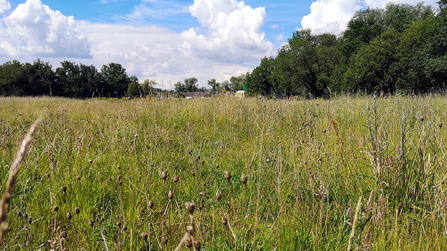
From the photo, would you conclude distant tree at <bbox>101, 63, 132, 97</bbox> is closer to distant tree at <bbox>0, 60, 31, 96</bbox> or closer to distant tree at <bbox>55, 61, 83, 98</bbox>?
distant tree at <bbox>55, 61, 83, 98</bbox>

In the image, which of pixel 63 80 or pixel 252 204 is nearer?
pixel 252 204

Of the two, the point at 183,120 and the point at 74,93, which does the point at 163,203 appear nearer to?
the point at 183,120

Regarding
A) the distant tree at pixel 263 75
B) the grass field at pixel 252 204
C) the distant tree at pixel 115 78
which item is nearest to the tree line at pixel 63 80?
the distant tree at pixel 115 78

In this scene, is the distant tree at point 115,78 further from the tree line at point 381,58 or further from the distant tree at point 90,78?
the tree line at point 381,58

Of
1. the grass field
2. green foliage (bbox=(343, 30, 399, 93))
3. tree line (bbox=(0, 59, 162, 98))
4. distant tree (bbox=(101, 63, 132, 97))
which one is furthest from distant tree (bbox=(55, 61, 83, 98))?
the grass field

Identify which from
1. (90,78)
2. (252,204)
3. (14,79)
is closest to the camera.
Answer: (252,204)

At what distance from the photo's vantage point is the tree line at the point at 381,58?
23875 millimetres

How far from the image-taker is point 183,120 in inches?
235

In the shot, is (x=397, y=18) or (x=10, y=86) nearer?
(x=397, y=18)

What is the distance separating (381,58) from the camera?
27.1m

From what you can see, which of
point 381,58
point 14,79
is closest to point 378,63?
point 381,58

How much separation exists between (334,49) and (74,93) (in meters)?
63.2

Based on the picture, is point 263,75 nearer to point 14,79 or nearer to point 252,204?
point 14,79

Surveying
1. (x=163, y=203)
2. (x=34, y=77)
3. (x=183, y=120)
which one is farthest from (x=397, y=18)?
(x=34, y=77)
